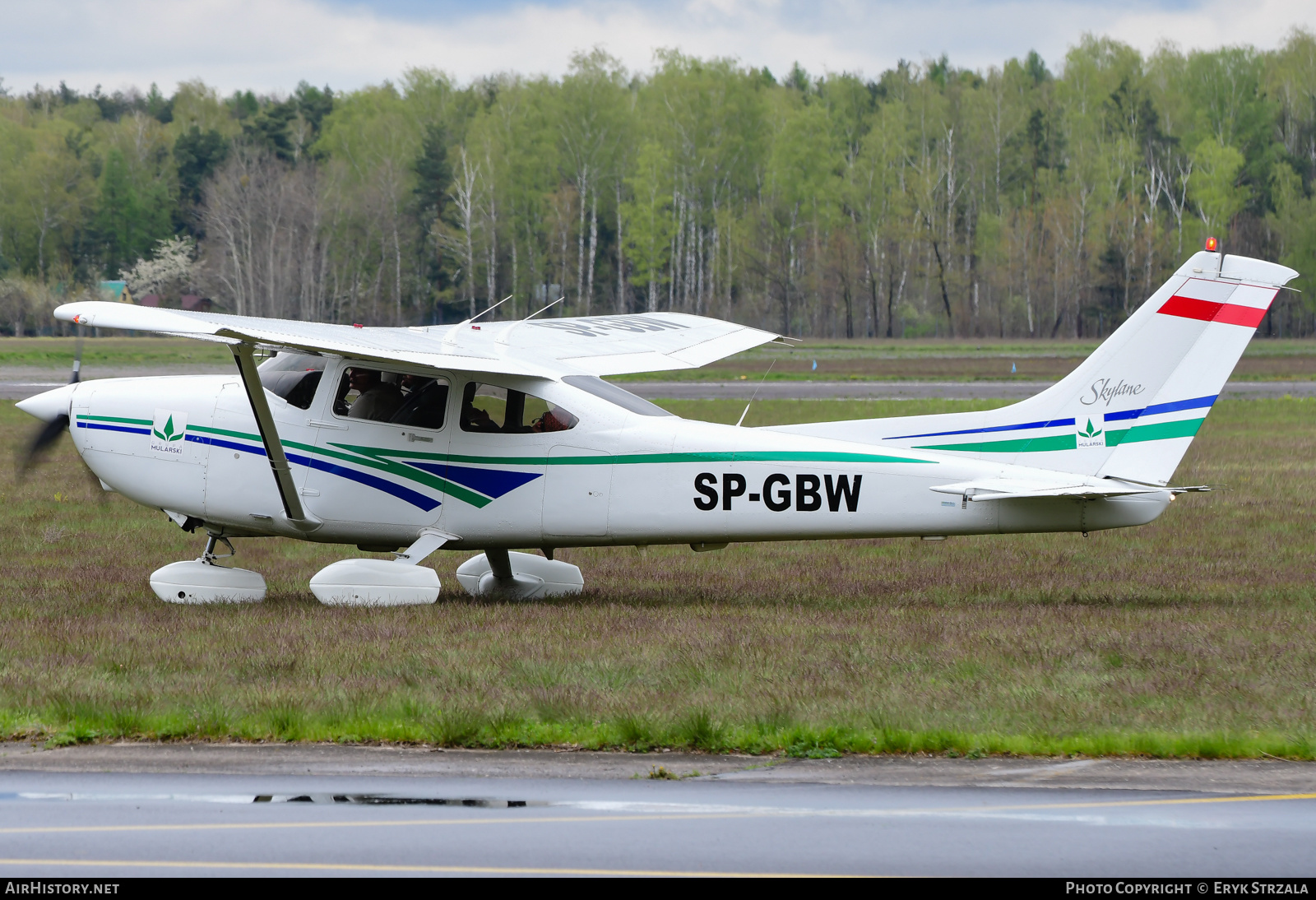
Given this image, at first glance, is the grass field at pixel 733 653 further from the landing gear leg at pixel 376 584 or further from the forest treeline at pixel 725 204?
the forest treeline at pixel 725 204

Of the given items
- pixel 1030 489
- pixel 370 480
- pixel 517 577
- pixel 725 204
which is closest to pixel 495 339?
pixel 370 480

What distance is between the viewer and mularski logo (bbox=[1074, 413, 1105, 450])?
1077 cm

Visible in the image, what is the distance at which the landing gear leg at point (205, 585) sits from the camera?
11.4 m

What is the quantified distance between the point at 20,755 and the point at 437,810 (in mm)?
2594

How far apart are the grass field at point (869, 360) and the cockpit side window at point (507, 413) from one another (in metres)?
25.2

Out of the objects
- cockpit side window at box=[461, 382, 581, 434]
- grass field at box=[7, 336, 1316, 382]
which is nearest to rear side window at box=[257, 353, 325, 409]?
cockpit side window at box=[461, 382, 581, 434]

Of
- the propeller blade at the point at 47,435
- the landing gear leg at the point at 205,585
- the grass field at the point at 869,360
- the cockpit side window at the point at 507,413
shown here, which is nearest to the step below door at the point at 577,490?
the cockpit side window at the point at 507,413

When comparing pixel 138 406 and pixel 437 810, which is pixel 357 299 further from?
pixel 437 810

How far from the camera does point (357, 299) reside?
81.4 m

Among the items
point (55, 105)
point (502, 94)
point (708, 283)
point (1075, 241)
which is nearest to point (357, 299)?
point (502, 94)

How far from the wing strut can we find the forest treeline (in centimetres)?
6651

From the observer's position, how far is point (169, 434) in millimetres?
11531

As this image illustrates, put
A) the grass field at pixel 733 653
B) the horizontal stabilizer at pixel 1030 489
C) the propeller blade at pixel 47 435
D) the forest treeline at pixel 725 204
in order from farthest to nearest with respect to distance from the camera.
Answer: the forest treeline at pixel 725 204, the propeller blade at pixel 47 435, the horizontal stabilizer at pixel 1030 489, the grass field at pixel 733 653

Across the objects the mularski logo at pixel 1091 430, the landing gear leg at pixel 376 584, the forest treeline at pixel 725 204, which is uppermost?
the forest treeline at pixel 725 204
